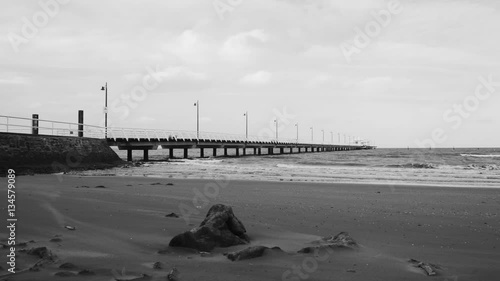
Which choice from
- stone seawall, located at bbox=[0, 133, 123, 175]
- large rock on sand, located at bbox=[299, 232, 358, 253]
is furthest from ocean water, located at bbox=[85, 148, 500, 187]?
large rock on sand, located at bbox=[299, 232, 358, 253]

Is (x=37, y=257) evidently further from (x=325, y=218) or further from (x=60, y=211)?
(x=325, y=218)

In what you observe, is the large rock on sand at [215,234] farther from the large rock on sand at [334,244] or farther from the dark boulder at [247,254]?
the large rock on sand at [334,244]

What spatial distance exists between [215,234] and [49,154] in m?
19.3

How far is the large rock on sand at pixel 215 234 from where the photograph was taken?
164 inches

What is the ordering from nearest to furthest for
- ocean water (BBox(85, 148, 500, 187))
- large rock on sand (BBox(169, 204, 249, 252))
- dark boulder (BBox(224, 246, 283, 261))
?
1. dark boulder (BBox(224, 246, 283, 261))
2. large rock on sand (BBox(169, 204, 249, 252))
3. ocean water (BBox(85, 148, 500, 187))

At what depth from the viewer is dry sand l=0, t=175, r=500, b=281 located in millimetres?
3564

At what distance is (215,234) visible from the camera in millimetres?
4301

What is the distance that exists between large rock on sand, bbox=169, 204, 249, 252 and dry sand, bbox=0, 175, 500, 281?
11 centimetres

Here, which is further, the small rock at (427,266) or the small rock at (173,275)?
the small rock at (427,266)

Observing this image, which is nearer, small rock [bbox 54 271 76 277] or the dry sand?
small rock [bbox 54 271 76 277]

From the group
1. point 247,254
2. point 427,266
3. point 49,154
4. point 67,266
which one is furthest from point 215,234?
point 49,154

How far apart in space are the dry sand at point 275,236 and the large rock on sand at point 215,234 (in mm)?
113

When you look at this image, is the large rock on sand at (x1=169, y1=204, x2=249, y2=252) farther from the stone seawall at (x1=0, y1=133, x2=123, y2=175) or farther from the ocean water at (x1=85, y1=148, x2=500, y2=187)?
the stone seawall at (x1=0, y1=133, x2=123, y2=175)

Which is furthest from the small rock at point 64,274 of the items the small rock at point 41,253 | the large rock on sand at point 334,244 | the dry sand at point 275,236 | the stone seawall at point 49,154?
the stone seawall at point 49,154
